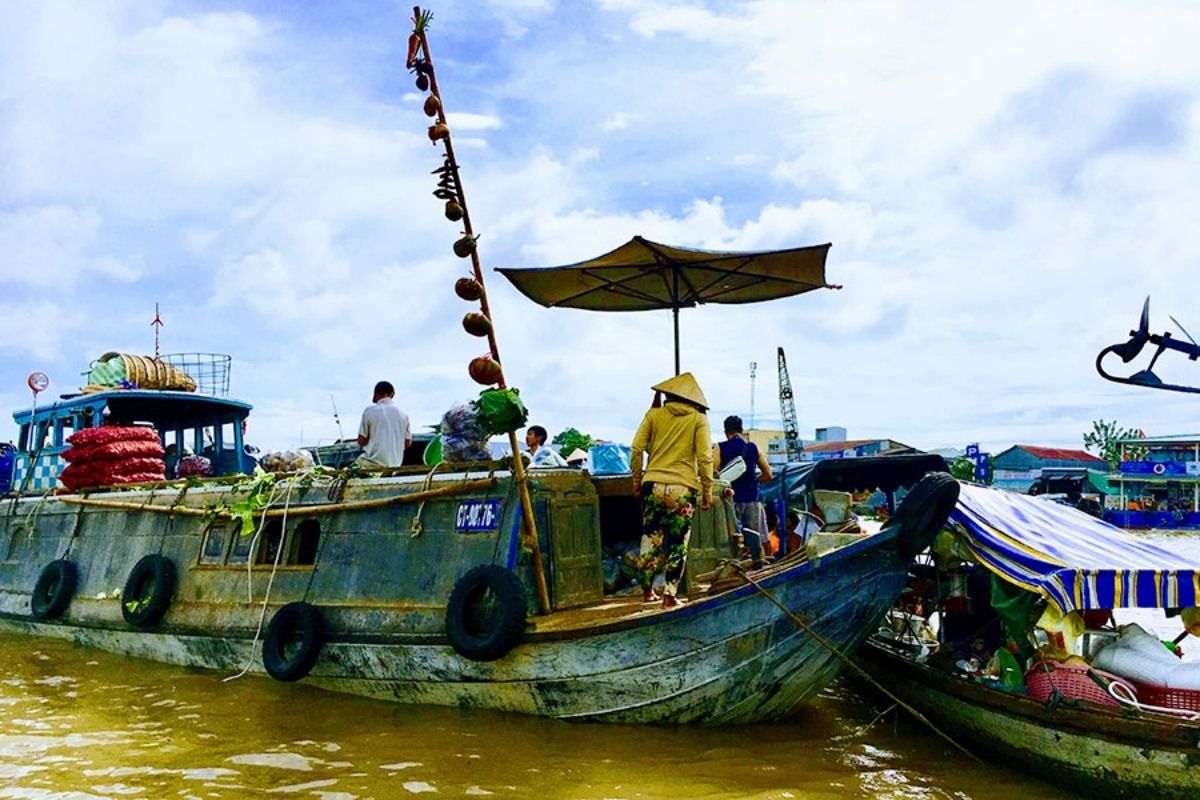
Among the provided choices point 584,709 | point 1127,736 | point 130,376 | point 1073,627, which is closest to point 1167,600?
point 1073,627

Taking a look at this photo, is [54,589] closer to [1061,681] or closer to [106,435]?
[106,435]

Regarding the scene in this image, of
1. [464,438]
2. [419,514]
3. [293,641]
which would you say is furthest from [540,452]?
[293,641]

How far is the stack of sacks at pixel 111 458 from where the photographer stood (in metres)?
10.3

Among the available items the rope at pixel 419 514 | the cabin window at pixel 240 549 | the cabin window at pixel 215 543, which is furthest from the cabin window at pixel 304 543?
the rope at pixel 419 514

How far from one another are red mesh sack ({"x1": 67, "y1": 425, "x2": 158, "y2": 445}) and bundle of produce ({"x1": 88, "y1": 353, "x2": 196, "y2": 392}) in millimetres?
1366

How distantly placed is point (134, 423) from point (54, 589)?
2627 mm

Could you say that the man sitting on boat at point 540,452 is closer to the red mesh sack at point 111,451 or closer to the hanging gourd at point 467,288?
the hanging gourd at point 467,288

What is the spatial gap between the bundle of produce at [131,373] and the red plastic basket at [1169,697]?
37.1ft

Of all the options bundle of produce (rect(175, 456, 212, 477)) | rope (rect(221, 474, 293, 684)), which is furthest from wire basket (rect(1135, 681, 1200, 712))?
bundle of produce (rect(175, 456, 212, 477))

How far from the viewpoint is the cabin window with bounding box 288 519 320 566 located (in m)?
8.05

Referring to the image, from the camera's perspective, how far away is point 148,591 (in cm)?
909

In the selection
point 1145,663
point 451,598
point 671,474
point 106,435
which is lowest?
point 1145,663

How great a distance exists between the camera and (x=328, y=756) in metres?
5.83

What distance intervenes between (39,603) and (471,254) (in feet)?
23.0
